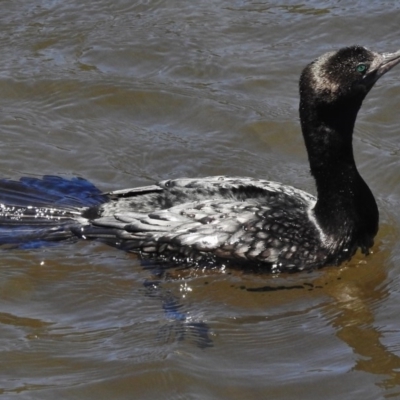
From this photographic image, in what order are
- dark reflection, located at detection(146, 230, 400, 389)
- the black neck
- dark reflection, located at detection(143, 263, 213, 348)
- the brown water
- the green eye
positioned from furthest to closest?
the black neck, the green eye, dark reflection, located at detection(143, 263, 213, 348), dark reflection, located at detection(146, 230, 400, 389), the brown water

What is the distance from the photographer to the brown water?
652 cm

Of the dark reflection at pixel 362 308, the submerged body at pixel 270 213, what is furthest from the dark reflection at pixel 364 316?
the submerged body at pixel 270 213

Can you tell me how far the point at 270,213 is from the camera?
7.62 metres

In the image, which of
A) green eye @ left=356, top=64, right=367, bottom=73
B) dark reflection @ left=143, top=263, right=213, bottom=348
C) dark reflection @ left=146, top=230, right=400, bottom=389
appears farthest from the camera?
green eye @ left=356, top=64, right=367, bottom=73

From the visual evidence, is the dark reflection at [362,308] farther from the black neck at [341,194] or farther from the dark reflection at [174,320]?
the dark reflection at [174,320]

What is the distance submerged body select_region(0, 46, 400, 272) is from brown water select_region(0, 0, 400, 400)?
159mm

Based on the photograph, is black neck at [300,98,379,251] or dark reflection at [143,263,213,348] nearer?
dark reflection at [143,263,213,348]

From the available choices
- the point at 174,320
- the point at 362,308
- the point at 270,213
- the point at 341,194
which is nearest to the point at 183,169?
the point at 270,213

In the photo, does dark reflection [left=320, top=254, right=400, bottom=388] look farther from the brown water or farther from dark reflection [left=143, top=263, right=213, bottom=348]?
dark reflection [left=143, top=263, right=213, bottom=348]

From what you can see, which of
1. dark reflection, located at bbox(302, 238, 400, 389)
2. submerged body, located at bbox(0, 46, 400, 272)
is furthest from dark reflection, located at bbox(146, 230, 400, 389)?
submerged body, located at bbox(0, 46, 400, 272)

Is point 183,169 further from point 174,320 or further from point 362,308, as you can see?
point 362,308


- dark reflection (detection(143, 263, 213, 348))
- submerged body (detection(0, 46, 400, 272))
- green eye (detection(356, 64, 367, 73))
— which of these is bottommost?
dark reflection (detection(143, 263, 213, 348))

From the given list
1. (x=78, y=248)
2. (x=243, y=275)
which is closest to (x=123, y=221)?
(x=78, y=248)

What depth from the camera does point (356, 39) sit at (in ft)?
35.1
